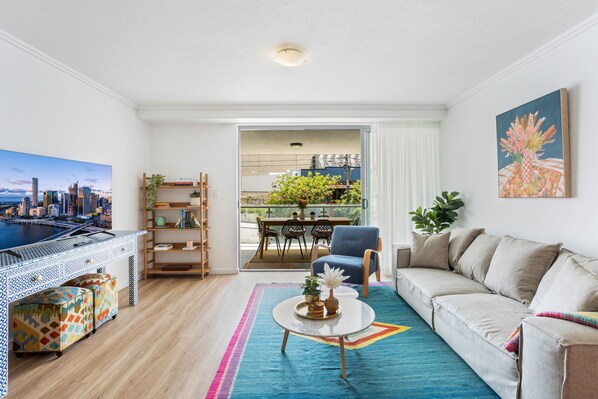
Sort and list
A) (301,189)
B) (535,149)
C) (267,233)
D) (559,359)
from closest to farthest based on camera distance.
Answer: (559,359), (535,149), (267,233), (301,189)

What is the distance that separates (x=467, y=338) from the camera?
2221mm

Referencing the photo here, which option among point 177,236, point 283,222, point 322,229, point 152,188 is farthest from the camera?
point 283,222

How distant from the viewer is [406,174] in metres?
5.09

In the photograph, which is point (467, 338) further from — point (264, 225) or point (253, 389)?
point (264, 225)

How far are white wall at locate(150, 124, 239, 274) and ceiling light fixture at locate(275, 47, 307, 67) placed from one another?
2.36m

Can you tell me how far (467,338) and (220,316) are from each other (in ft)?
7.56

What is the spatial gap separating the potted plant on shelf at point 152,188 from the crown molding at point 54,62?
1143 millimetres

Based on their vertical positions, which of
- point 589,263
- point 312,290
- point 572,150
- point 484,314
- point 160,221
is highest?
point 572,150

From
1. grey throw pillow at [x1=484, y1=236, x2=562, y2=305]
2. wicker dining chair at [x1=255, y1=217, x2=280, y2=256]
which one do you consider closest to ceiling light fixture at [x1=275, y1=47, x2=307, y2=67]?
grey throw pillow at [x1=484, y1=236, x2=562, y2=305]

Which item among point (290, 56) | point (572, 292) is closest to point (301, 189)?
point (290, 56)

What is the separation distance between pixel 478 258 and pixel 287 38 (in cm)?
273

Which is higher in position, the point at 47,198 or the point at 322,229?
the point at 47,198

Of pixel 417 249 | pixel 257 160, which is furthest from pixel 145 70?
pixel 257 160

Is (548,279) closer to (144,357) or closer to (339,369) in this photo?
(339,369)
